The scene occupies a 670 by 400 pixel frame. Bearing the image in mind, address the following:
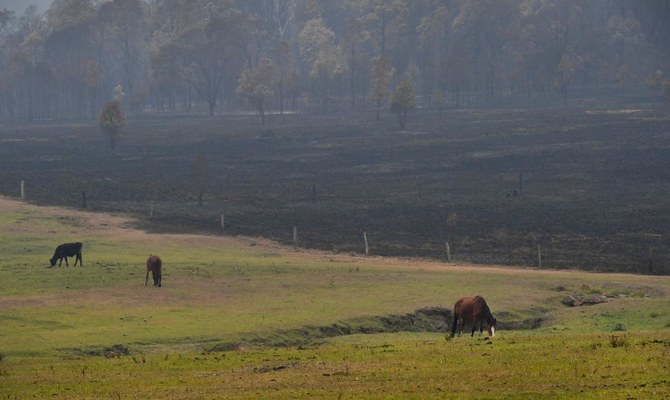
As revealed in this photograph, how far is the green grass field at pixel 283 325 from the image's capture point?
75.7 feet

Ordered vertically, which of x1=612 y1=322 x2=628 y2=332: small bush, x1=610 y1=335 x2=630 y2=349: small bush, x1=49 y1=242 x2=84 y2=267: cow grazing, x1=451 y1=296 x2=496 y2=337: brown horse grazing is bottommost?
x1=612 y1=322 x2=628 y2=332: small bush

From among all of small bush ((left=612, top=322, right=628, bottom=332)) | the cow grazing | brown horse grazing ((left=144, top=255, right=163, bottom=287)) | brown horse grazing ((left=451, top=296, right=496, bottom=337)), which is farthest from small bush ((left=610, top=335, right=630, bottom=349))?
the cow grazing

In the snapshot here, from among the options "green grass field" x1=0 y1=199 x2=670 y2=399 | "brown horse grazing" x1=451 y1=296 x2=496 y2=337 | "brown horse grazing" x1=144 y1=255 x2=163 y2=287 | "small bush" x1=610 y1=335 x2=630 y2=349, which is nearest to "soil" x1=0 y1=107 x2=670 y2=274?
"green grass field" x1=0 y1=199 x2=670 y2=399

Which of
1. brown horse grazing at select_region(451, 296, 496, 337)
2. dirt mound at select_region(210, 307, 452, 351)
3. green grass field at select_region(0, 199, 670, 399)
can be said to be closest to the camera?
green grass field at select_region(0, 199, 670, 399)

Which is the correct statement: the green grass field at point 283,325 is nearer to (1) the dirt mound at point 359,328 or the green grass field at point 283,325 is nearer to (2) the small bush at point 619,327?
(1) the dirt mound at point 359,328

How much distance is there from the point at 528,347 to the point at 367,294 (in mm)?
18610

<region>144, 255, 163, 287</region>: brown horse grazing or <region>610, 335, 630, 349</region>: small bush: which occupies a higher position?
<region>610, 335, 630, 349</region>: small bush

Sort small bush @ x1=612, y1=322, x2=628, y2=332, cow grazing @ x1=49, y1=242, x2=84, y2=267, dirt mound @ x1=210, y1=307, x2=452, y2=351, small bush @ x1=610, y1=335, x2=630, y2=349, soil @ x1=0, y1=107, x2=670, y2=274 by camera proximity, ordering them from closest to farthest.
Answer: small bush @ x1=610, y1=335, x2=630, y2=349 < dirt mound @ x1=210, y1=307, x2=452, y2=351 < small bush @ x1=612, y1=322, x2=628, y2=332 < cow grazing @ x1=49, y1=242, x2=84, y2=267 < soil @ x1=0, y1=107, x2=670, y2=274

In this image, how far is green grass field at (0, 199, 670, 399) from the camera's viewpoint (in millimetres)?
23062

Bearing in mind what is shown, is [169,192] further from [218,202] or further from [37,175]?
[37,175]

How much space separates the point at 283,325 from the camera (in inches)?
1489

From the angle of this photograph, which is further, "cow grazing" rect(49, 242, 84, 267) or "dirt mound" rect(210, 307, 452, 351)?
"cow grazing" rect(49, 242, 84, 267)

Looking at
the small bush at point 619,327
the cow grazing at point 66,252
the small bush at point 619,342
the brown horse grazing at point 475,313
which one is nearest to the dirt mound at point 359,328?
the brown horse grazing at point 475,313

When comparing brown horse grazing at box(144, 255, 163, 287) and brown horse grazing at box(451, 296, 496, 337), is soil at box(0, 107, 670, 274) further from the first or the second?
brown horse grazing at box(451, 296, 496, 337)
